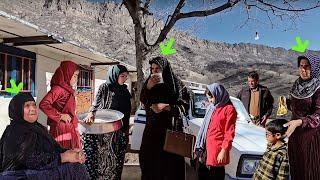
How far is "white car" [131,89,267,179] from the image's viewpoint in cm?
438

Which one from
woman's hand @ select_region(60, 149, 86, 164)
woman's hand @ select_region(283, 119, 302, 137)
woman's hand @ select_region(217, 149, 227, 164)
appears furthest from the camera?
woman's hand @ select_region(217, 149, 227, 164)

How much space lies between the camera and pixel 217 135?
4.02 metres

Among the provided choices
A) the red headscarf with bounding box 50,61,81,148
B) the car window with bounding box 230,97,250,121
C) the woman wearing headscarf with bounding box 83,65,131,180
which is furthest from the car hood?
the red headscarf with bounding box 50,61,81,148

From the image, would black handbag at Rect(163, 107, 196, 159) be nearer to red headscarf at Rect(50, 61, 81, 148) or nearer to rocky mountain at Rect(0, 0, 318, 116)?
red headscarf at Rect(50, 61, 81, 148)

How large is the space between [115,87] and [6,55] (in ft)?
15.8

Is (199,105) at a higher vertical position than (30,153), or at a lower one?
higher

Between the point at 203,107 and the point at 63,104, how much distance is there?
9.10ft

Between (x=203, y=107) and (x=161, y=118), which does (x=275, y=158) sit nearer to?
(x=161, y=118)

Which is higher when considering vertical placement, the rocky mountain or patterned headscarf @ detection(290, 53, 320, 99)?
the rocky mountain

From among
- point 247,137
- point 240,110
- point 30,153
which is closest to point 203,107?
point 240,110

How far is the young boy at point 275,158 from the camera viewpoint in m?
3.64

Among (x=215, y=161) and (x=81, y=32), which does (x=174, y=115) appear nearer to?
(x=215, y=161)

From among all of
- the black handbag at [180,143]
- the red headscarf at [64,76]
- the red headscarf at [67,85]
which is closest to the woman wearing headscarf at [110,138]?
the red headscarf at [67,85]

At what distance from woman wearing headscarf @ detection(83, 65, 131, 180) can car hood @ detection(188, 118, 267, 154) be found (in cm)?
129
